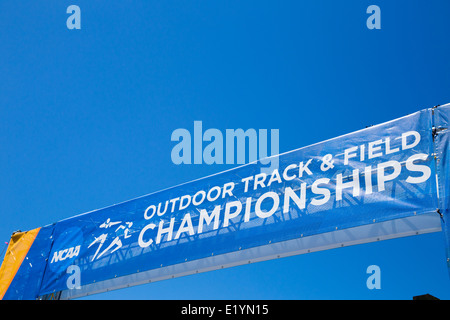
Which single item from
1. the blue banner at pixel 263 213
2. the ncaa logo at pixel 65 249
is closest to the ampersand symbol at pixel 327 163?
the blue banner at pixel 263 213

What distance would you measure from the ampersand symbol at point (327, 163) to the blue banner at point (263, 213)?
2 centimetres

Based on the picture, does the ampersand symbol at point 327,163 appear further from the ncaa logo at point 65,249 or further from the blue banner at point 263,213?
the ncaa logo at point 65,249

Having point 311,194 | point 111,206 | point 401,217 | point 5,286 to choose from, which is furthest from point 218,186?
point 5,286

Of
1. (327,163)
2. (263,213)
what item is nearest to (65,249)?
(263,213)

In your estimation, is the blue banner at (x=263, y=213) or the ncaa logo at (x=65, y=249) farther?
the ncaa logo at (x=65, y=249)

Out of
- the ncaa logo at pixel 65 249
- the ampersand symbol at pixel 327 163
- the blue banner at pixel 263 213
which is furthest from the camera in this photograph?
the ncaa logo at pixel 65 249

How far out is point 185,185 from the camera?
29.8ft

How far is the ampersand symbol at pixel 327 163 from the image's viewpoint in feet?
23.9

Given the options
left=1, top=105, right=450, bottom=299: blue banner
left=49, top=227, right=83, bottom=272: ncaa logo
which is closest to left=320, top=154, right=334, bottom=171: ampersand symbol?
left=1, top=105, right=450, bottom=299: blue banner

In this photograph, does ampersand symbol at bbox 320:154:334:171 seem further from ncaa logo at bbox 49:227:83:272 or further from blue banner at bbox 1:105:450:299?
ncaa logo at bbox 49:227:83:272

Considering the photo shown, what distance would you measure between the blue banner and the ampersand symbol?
2 centimetres
